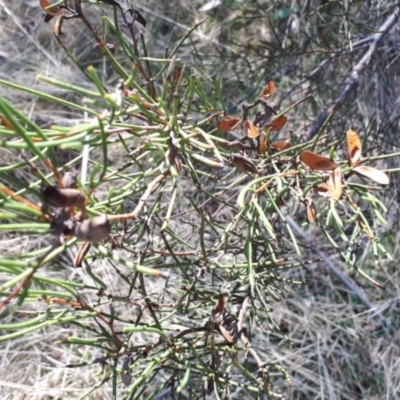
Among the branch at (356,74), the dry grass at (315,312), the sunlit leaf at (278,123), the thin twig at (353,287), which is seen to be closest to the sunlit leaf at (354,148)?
the sunlit leaf at (278,123)

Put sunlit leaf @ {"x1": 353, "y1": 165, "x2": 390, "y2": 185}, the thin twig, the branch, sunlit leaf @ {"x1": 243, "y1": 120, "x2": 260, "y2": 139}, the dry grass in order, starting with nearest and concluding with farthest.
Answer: sunlit leaf @ {"x1": 353, "y1": 165, "x2": 390, "y2": 185}
sunlit leaf @ {"x1": 243, "y1": 120, "x2": 260, "y2": 139}
the branch
the dry grass
the thin twig

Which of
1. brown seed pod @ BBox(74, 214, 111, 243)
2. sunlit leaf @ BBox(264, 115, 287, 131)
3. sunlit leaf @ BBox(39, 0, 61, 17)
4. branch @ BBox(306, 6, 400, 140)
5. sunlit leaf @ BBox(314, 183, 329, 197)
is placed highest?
sunlit leaf @ BBox(39, 0, 61, 17)

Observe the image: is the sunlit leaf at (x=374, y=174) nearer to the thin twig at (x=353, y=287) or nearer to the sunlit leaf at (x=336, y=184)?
the sunlit leaf at (x=336, y=184)

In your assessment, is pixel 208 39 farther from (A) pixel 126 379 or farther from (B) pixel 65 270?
(A) pixel 126 379

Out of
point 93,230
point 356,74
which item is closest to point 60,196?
point 93,230

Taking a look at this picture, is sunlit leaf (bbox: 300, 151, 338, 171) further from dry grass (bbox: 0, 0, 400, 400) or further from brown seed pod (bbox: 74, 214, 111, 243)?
dry grass (bbox: 0, 0, 400, 400)

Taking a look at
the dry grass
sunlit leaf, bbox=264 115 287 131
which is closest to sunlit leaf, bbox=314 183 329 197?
sunlit leaf, bbox=264 115 287 131

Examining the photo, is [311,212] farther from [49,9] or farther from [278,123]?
[49,9]
